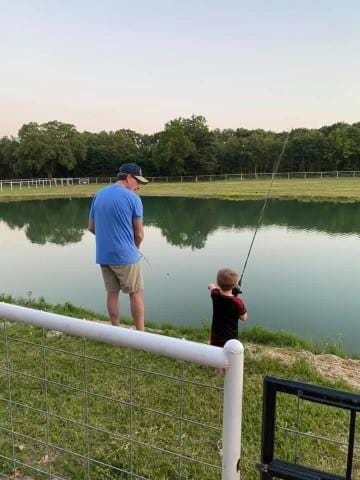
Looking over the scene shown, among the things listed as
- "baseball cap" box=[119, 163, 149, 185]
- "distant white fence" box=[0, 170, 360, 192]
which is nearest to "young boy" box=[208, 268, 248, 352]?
"baseball cap" box=[119, 163, 149, 185]

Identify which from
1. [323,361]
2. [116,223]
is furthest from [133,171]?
[323,361]

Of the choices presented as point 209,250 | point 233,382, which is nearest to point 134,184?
point 233,382

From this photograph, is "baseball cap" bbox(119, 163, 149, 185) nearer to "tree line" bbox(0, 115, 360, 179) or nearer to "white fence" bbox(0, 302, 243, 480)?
"white fence" bbox(0, 302, 243, 480)

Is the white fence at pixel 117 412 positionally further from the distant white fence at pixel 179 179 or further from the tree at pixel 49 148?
the tree at pixel 49 148

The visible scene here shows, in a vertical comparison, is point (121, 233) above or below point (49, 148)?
below

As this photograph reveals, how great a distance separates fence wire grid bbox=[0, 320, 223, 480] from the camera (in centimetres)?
241

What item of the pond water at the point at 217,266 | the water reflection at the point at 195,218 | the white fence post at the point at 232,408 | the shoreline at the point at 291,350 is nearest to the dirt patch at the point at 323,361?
the shoreline at the point at 291,350

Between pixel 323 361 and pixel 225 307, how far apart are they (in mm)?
1345

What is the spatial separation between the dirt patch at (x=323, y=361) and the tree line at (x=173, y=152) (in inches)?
2078

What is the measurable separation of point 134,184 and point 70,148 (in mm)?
58713

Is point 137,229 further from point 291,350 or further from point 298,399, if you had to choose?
point 298,399

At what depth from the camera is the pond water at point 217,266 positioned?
6.53m

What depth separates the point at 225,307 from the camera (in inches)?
138

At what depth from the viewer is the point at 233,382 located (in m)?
1.50
